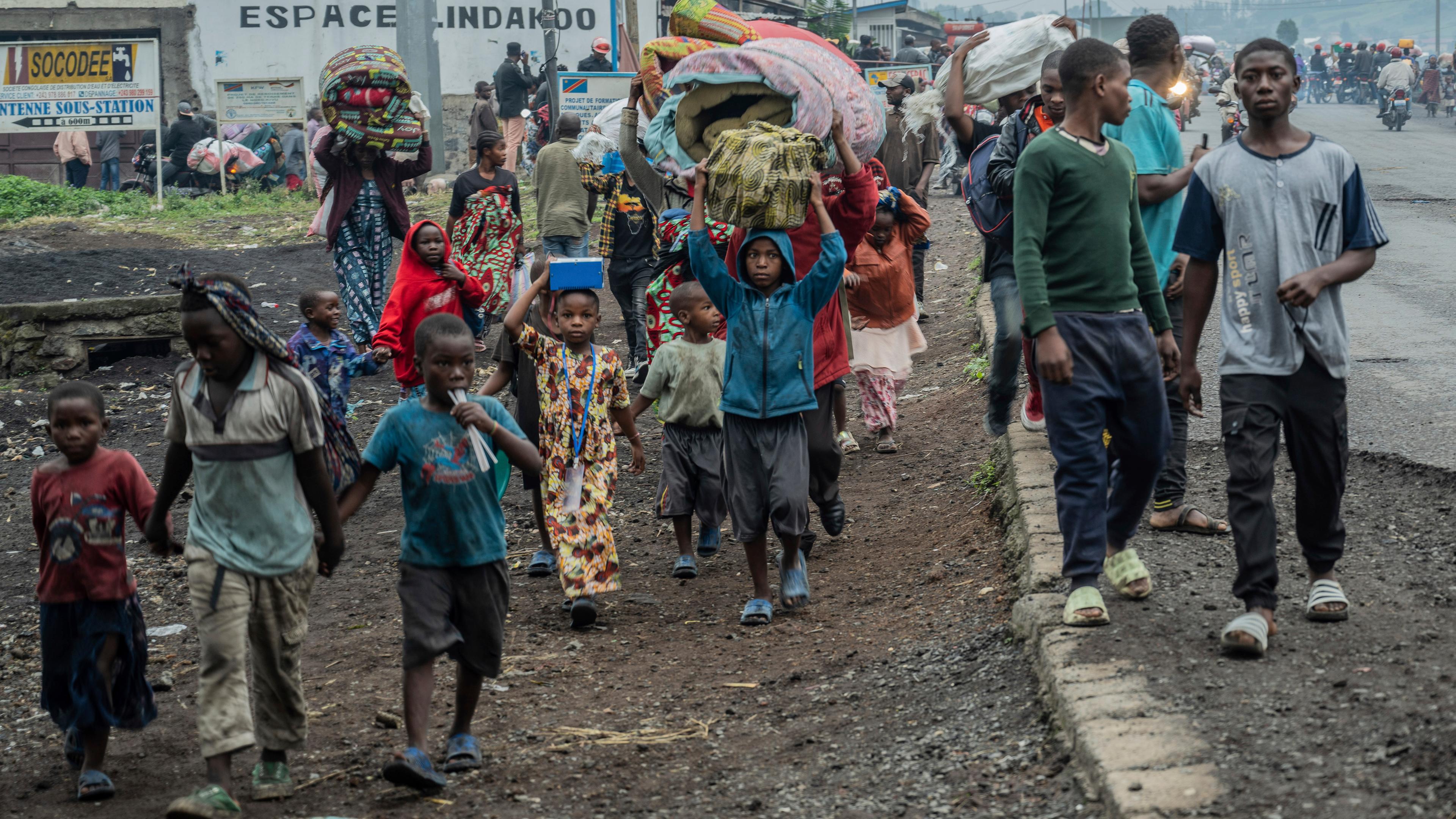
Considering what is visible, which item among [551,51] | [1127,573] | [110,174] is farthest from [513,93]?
[1127,573]

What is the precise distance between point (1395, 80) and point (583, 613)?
3228cm

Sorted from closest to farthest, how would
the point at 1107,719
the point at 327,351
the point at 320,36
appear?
the point at 1107,719
the point at 327,351
the point at 320,36

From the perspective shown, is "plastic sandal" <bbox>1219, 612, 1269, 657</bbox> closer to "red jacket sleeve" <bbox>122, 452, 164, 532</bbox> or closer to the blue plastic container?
the blue plastic container

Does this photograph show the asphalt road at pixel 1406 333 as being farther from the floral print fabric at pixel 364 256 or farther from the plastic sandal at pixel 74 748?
the floral print fabric at pixel 364 256

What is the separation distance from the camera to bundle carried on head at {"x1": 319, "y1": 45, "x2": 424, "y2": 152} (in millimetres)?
9281

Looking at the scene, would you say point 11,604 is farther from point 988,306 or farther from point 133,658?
point 988,306

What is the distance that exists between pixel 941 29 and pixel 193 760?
54.0 meters

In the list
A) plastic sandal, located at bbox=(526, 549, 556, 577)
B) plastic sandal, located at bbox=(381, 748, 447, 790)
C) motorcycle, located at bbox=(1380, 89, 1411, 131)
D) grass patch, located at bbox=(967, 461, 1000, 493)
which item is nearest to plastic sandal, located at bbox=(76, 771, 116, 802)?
plastic sandal, located at bbox=(381, 748, 447, 790)

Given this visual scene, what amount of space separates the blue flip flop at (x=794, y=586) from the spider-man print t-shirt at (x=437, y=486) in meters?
1.82

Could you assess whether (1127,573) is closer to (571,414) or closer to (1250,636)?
(1250,636)

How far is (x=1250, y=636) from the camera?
394cm

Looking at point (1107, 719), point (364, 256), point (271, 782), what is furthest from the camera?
point (364, 256)

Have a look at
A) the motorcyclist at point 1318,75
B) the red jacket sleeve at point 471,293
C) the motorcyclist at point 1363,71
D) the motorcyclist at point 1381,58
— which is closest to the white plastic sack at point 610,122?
the red jacket sleeve at point 471,293

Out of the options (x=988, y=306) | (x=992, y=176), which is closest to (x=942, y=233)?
(x=988, y=306)
